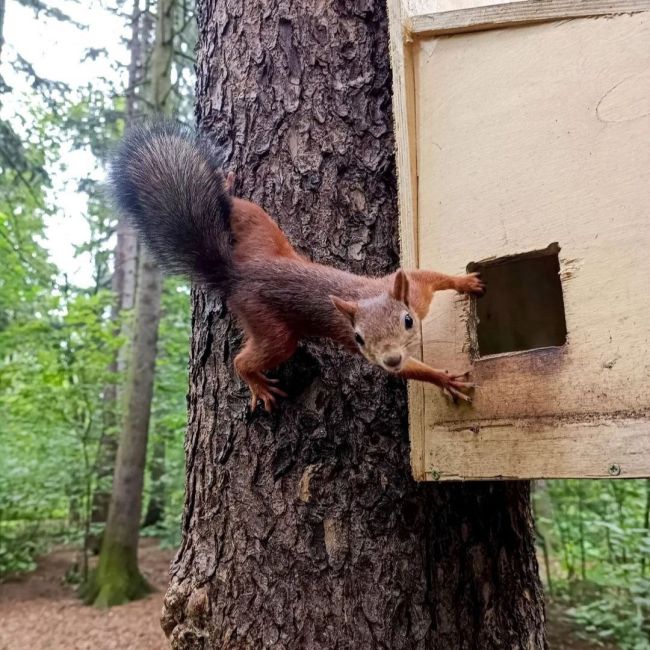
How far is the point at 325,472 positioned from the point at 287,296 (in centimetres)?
49

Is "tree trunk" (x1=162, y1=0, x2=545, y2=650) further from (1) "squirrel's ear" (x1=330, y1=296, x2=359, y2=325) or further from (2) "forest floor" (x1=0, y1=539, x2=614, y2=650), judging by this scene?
(2) "forest floor" (x1=0, y1=539, x2=614, y2=650)

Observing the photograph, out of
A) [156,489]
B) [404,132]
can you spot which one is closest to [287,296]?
[404,132]

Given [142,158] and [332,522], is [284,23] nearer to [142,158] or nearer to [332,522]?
[142,158]

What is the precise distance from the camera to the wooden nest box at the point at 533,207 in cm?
140

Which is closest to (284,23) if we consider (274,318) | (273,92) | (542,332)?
(273,92)

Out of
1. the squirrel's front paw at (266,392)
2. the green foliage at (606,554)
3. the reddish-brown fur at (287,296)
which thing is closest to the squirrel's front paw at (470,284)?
the reddish-brown fur at (287,296)

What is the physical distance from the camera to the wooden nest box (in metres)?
1.40

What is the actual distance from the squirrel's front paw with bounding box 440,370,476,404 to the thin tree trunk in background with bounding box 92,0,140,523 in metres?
4.97

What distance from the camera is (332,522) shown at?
1727 millimetres

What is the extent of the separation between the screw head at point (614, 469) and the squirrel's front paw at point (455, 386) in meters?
0.35

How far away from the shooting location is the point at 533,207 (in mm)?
1574

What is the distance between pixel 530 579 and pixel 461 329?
807mm

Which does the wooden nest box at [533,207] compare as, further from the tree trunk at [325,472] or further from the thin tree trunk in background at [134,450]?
the thin tree trunk in background at [134,450]

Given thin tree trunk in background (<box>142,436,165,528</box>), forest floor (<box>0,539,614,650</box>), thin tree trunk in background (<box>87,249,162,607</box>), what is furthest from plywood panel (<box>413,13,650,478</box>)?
thin tree trunk in background (<box>142,436,165,528</box>)
